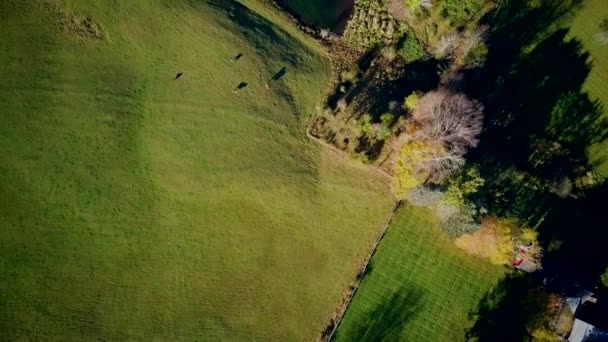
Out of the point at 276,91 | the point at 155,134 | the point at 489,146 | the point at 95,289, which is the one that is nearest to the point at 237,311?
the point at 95,289

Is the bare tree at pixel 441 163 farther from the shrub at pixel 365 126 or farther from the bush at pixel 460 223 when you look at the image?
the shrub at pixel 365 126

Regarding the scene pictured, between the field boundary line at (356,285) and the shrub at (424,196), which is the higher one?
the shrub at (424,196)

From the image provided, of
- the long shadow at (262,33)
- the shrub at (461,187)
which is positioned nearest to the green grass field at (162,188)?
the long shadow at (262,33)

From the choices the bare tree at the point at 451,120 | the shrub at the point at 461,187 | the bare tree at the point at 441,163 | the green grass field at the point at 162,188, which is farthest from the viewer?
the green grass field at the point at 162,188

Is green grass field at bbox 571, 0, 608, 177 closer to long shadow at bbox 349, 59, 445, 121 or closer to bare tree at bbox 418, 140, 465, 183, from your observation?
long shadow at bbox 349, 59, 445, 121

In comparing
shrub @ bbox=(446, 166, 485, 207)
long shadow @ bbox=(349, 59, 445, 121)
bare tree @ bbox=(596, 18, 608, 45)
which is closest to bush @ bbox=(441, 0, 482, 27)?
long shadow @ bbox=(349, 59, 445, 121)

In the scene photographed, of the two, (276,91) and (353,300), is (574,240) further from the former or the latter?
(276,91)

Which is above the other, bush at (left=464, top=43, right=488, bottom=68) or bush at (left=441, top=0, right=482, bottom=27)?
bush at (left=441, top=0, right=482, bottom=27)
